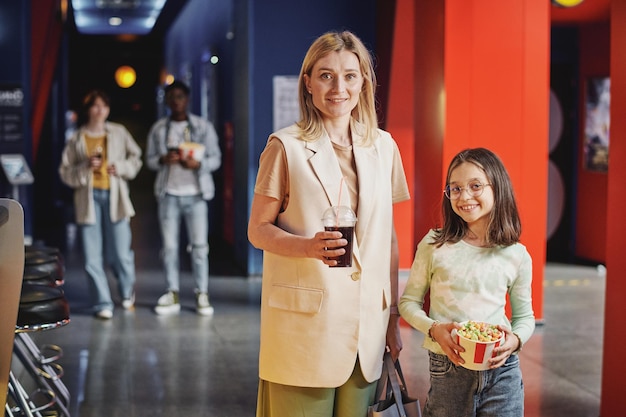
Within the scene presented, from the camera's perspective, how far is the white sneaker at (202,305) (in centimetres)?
763

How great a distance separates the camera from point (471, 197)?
9.64 ft

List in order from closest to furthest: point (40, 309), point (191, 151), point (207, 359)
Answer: point (40, 309)
point (207, 359)
point (191, 151)

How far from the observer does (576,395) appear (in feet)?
17.3

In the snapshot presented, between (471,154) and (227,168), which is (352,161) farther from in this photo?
(227,168)

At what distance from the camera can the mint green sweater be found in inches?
114

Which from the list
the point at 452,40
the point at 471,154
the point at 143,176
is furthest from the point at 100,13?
the point at 471,154

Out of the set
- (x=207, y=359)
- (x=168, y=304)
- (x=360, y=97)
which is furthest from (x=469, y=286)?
(x=168, y=304)

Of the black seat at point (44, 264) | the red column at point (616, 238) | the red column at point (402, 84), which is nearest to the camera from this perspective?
the red column at point (616, 238)

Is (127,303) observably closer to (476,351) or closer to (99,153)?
(99,153)

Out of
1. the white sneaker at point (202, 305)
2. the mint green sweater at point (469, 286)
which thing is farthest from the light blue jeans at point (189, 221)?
the mint green sweater at point (469, 286)

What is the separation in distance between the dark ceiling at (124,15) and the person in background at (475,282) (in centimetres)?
1535

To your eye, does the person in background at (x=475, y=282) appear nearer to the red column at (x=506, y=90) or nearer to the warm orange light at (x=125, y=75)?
the red column at (x=506, y=90)

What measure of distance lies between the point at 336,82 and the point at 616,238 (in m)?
2.32

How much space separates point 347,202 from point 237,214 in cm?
790
